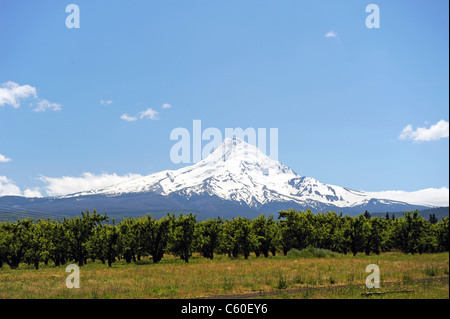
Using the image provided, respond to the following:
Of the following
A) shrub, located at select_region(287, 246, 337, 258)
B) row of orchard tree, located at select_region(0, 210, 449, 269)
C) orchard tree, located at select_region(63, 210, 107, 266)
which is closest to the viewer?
orchard tree, located at select_region(63, 210, 107, 266)

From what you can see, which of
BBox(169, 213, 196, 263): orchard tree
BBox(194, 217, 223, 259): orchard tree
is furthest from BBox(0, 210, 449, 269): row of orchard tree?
BBox(194, 217, 223, 259): orchard tree

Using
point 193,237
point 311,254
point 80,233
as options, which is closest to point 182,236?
point 193,237

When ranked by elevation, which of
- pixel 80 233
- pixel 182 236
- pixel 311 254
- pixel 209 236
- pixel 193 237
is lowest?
pixel 311 254

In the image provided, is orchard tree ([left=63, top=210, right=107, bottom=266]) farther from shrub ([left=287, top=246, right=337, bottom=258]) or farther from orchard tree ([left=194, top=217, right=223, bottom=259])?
shrub ([left=287, top=246, right=337, bottom=258])

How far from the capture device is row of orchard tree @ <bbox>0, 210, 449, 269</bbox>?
70750 millimetres

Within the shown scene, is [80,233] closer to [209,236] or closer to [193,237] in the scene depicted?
[193,237]

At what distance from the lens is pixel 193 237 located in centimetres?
7719

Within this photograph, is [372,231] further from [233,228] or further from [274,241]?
[233,228]

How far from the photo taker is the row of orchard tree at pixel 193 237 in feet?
232

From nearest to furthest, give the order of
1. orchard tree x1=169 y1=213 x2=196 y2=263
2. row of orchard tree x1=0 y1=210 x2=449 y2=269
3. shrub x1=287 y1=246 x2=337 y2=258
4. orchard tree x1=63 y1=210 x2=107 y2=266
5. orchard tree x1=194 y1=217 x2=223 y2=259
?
orchard tree x1=63 y1=210 x2=107 y2=266 → row of orchard tree x1=0 y1=210 x2=449 y2=269 → shrub x1=287 y1=246 x2=337 y2=258 → orchard tree x1=169 y1=213 x2=196 y2=263 → orchard tree x1=194 y1=217 x2=223 y2=259

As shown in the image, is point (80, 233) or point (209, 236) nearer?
point (80, 233)

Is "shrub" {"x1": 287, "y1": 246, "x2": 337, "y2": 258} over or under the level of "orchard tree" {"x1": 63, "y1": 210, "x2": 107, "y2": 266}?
under
